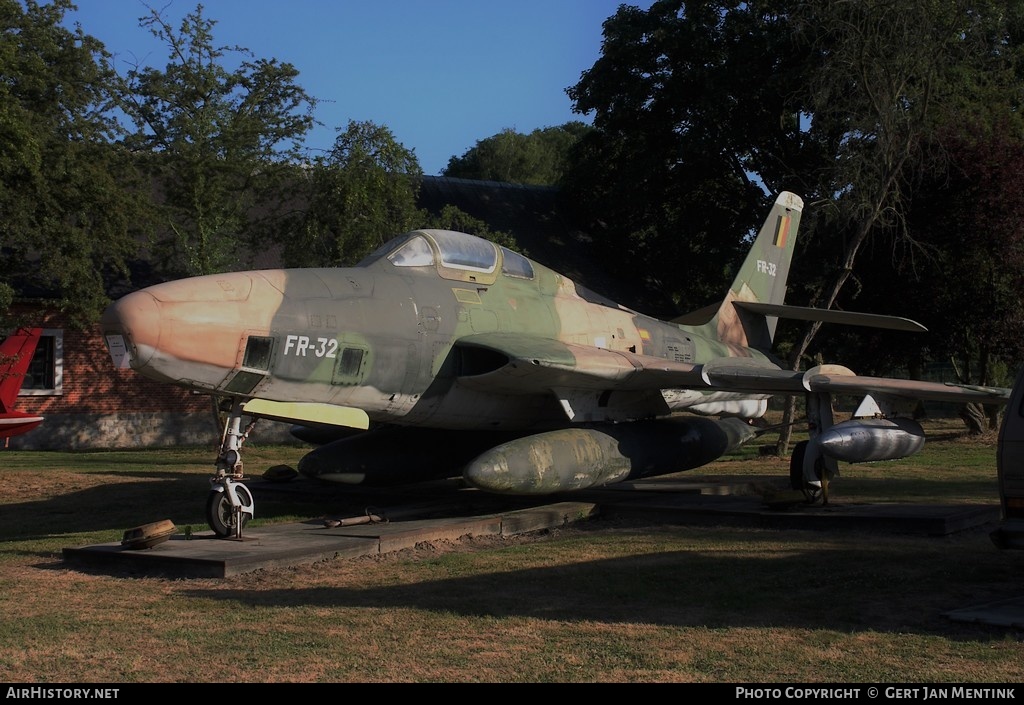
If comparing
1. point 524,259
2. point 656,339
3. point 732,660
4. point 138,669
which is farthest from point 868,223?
point 138,669

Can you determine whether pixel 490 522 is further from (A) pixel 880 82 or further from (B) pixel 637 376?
(A) pixel 880 82

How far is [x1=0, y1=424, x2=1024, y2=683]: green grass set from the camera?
220 inches

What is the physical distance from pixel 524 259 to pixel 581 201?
79.5ft

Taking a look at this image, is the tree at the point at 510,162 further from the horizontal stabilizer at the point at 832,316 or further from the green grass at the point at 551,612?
the green grass at the point at 551,612

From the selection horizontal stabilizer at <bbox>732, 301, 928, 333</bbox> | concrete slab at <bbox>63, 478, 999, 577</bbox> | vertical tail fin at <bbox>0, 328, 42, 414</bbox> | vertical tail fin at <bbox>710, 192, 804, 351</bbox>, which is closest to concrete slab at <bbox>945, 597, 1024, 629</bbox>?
concrete slab at <bbox>63, 478, 999, 577</bbox>

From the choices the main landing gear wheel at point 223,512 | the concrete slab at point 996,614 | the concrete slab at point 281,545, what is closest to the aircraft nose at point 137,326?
the main landing gear wheel at point 223,512

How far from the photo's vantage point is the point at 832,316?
1459 centimetres

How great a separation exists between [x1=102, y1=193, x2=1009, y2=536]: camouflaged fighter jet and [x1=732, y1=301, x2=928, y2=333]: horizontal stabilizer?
6 cm

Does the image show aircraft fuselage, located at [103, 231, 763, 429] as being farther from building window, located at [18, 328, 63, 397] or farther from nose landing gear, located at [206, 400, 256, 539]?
building window, located at [18, 328, 63, 397]

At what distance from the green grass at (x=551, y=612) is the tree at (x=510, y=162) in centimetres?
5422

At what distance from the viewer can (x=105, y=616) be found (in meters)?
7.01

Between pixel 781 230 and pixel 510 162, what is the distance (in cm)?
4794

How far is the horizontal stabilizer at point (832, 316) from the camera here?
13.6 meters

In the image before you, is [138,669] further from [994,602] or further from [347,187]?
[347,187]
